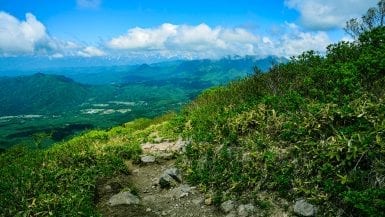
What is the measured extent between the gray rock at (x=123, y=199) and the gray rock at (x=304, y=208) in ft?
15.5

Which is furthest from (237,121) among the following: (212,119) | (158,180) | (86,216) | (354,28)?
(354,28)

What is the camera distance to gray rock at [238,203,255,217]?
9.71 meters

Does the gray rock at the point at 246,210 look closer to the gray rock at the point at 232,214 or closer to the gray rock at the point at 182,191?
the gray rock at the point at 232,214

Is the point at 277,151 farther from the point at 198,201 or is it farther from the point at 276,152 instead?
the point at 198,201

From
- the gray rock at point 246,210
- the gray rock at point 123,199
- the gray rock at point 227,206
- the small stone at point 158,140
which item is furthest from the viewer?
the small stone at point 158,140

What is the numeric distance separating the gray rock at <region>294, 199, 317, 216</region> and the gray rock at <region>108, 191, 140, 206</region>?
474 centimetres

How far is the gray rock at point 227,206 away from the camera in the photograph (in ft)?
33.3

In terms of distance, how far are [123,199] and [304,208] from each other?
208 inches

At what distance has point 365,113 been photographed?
35.7 feet

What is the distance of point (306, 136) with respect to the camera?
36.9 ft

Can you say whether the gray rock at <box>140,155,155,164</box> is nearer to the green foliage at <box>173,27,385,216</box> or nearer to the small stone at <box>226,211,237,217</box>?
the green foliage at <box>173,27,385,216</box>

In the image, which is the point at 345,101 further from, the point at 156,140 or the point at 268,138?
the point at 156,140

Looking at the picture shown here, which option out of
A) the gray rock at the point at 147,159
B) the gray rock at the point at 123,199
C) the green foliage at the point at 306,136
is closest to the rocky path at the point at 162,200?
the gray rock at the point at 123,199

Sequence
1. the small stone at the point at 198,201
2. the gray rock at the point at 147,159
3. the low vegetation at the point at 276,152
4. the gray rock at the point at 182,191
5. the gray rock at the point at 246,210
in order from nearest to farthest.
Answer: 1. the low vegetation at the point at 276,152
2. the gray rock at the point at 246,210
3. the small stone at the point at 198,201
4. the gray rock at the point at 182,191
5. the gray rock at the point at 147,159
